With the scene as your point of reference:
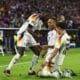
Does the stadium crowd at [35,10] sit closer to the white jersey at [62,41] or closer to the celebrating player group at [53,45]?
the celebrating player group at [53,45]

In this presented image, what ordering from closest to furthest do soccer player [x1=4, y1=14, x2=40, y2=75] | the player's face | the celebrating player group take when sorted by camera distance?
the celebrating player group < the player's face < soccer player [x1=4, y1=14, x2=40, y2=75]

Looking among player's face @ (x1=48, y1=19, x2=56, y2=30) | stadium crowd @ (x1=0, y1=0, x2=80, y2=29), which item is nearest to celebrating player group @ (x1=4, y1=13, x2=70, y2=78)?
player's face @ (x1=48, y1=19, x2=56, y2=30)

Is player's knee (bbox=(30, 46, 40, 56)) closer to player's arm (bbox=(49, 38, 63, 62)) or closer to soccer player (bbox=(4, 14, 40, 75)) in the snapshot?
soccer player (bbox=(4, 14, 40, 75))

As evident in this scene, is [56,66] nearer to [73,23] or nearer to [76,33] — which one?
[76,33]

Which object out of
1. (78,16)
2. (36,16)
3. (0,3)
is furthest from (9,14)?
(36,16)

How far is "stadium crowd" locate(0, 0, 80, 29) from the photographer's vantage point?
114 ft

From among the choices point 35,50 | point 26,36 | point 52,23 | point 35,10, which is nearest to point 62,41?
point 52,23

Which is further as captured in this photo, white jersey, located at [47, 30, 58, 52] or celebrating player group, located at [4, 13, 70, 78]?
white jersey, located at [47, 30, 58, 52]

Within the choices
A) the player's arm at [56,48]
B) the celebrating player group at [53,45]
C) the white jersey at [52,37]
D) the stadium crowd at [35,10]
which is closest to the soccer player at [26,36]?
the celebrating player group at [53,45]

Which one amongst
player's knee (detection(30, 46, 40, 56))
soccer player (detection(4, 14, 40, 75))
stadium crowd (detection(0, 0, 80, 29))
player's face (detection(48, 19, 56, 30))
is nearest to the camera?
player's face (detection(48, 19, 56, 30))

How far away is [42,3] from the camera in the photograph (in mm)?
43250

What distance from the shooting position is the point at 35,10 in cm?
4031

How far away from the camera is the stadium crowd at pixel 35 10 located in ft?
114

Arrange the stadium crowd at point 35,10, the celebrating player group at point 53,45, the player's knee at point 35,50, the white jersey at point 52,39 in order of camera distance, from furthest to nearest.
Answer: the stadium crowd at point 35,10 → the player's knee at point 35,50 → the white jersey at point 52,39 → the celebrating player group at point 53,45
